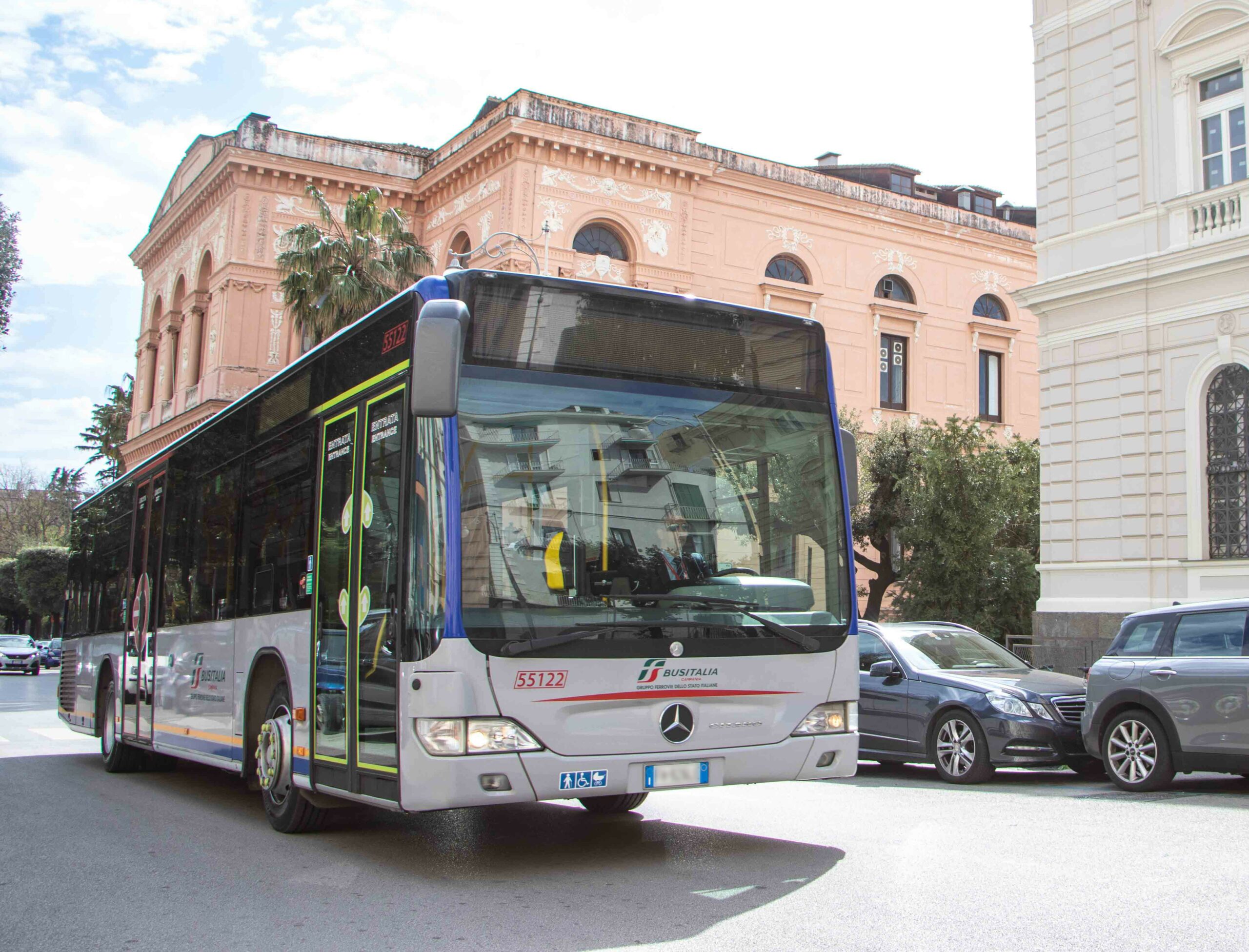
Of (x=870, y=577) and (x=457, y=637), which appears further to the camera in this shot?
(x=870, y=577)

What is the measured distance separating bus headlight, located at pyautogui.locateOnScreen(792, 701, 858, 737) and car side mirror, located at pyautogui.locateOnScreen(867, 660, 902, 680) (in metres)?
4.74

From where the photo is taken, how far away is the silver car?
32.3 ft

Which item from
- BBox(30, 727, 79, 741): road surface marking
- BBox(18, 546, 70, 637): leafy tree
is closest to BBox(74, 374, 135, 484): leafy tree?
BBox(18, 546, 70, 637): leafy tree

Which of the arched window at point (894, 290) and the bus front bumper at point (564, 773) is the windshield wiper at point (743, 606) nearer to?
the bus front bumper at point (564, 773)

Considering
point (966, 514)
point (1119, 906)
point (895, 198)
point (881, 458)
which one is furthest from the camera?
point (895, 198)

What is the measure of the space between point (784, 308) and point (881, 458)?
7.12 meters

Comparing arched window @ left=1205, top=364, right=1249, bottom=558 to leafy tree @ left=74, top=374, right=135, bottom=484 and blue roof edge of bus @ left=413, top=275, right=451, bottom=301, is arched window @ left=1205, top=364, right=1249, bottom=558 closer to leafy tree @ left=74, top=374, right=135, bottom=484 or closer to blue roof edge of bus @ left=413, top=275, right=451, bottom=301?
blue roof edge of bus @ left=413, top=275, right=451, bottom=301

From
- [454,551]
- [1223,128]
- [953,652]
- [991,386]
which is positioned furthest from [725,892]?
[991,386]

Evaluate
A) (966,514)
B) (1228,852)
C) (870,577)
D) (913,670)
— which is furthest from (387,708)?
(870,577)

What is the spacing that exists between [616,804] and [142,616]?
532 cm

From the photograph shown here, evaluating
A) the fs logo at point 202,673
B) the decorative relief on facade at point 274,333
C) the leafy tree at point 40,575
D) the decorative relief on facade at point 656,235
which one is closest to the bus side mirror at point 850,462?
the fs logo at point 202,673

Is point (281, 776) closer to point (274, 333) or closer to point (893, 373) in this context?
point (274, 333)

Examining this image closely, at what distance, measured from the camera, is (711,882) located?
658cm

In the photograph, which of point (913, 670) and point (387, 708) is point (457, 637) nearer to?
point (387, 708)
